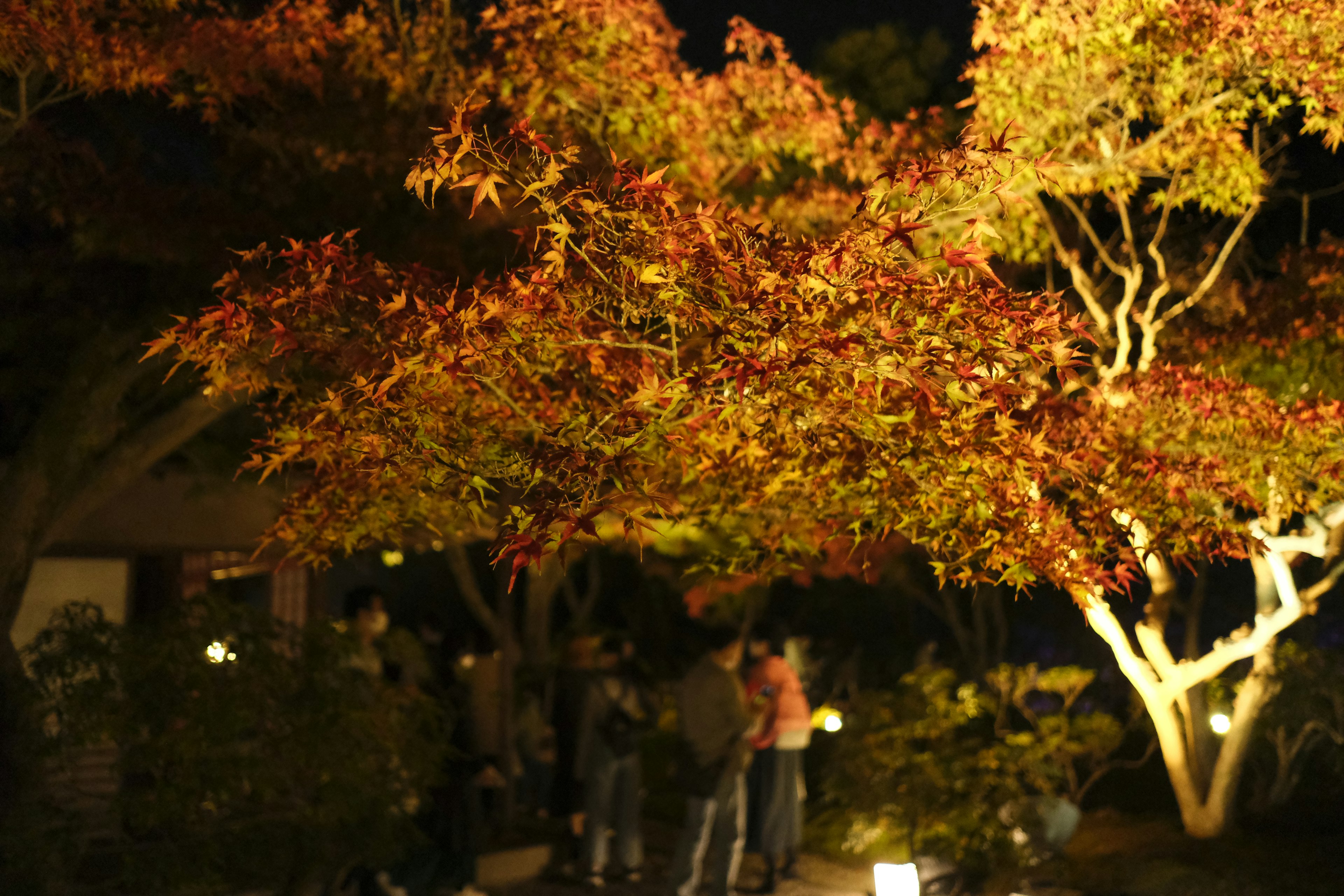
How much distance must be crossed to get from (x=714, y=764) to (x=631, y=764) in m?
1.20

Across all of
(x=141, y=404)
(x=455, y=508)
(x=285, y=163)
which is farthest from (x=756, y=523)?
(x=141, y=404)

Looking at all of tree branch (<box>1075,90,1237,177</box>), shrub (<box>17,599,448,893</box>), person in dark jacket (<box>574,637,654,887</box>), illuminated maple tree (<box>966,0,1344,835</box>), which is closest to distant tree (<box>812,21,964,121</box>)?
illuminated maple tree (<box>966,0,1344,835</box>)

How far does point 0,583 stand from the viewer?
6.55m

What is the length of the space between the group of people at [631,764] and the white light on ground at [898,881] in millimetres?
1528

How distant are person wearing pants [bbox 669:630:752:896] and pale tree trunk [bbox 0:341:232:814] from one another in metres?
3.32

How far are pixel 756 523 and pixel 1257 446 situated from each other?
7.59ft

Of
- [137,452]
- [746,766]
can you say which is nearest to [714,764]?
[746,766]

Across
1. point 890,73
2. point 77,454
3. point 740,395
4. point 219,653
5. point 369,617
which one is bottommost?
point 219,653

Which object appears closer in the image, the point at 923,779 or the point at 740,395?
the point at 740,395

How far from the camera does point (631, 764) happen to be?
327 inches

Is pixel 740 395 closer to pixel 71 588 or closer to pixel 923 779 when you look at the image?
pixel 923 779

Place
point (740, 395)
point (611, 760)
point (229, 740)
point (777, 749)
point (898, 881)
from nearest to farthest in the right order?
point (740, 395)
point (229, 740)
point (898, 881)
point (611, 760)
point (777, 749)

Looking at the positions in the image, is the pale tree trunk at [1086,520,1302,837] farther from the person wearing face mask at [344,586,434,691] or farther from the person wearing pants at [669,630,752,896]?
the person wearing face mask at [344,586,434,691]

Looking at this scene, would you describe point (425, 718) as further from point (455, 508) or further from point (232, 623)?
point (455, 508)
